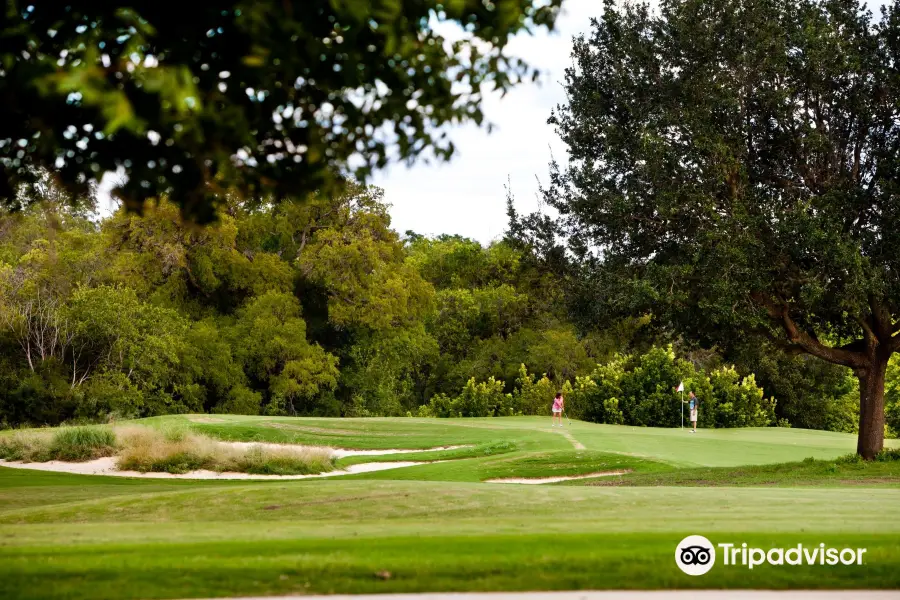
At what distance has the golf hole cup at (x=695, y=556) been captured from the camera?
7.68 m

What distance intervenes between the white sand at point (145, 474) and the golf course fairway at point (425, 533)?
1.50 metres

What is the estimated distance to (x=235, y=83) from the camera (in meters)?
5.70

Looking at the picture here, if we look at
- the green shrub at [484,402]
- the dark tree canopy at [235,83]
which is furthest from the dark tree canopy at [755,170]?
the green shrub at [484,402]

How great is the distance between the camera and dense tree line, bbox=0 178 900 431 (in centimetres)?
4081

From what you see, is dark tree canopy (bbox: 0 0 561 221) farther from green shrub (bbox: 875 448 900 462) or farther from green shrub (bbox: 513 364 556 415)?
green shrub (bbox: 513 364 556 415)

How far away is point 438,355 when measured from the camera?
178ft

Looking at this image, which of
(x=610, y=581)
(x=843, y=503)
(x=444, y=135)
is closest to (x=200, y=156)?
(x=444, y=135)

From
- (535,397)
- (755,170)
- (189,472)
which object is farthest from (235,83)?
(535,397)

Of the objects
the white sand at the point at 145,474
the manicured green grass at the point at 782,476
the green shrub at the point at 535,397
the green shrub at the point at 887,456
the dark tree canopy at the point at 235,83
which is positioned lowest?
the white sand at the point at 145,474

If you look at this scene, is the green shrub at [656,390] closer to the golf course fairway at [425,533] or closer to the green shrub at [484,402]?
the green shrub at [484,402]

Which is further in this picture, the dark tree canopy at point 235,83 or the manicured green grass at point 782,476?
the manicured green grass at point 782,476

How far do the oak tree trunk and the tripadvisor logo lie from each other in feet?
48.3

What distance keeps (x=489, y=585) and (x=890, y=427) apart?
43.9 meters

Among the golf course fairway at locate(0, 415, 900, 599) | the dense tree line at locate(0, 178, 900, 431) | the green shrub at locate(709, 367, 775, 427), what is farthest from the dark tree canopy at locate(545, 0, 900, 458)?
the green shrub at locate(709, 367, 775, 427)
